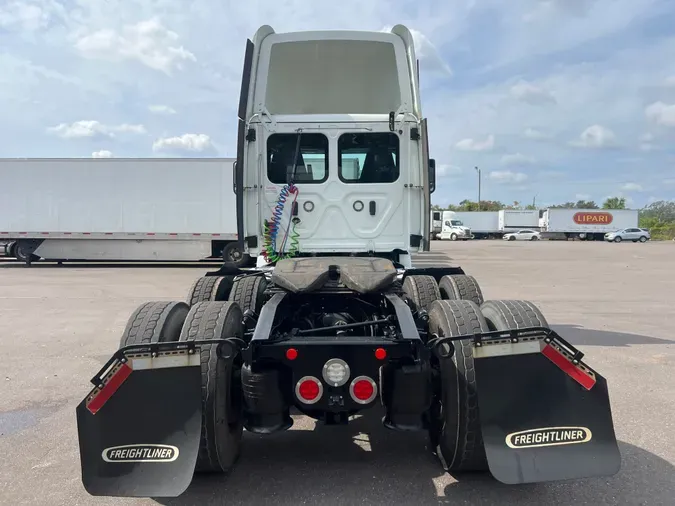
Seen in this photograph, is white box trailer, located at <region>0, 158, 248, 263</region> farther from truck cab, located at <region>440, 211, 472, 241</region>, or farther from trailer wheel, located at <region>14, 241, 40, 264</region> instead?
truck cab, located at <region>440, 211, 472, 241</region>

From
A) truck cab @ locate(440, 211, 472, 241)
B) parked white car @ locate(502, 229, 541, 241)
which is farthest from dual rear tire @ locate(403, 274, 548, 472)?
parked white car @ locate(502, 229, 541, 241)

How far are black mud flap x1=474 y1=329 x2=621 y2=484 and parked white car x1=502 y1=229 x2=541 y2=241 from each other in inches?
2152

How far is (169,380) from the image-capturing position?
2756 mm

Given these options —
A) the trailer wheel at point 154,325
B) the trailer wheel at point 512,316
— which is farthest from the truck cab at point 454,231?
the trailer wheel at point 154,325

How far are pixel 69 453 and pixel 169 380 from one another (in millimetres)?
1566

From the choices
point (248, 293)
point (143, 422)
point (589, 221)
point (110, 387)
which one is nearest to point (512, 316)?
point (143, 422)

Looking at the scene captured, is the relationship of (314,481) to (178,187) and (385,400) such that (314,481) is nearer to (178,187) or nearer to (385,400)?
(385,400)

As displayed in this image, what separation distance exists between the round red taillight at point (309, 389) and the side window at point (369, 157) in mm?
3221

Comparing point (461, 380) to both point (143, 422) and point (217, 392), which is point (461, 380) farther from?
point (143, 422)

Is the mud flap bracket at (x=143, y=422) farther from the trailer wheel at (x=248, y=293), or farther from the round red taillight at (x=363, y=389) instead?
the trailer wheel at (x=248, y=293)

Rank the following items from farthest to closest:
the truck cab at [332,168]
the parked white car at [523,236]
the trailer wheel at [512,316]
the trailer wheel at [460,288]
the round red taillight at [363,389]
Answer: the parked white car at [523,236], the truck cab at [332,168], the trailer wheel at [460,288], the trailer wheel at [512,316], the round red taillight at [363,389]

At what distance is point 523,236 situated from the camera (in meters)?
54.9

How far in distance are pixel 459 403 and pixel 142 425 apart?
171cm

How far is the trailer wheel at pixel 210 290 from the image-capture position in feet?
15.9
